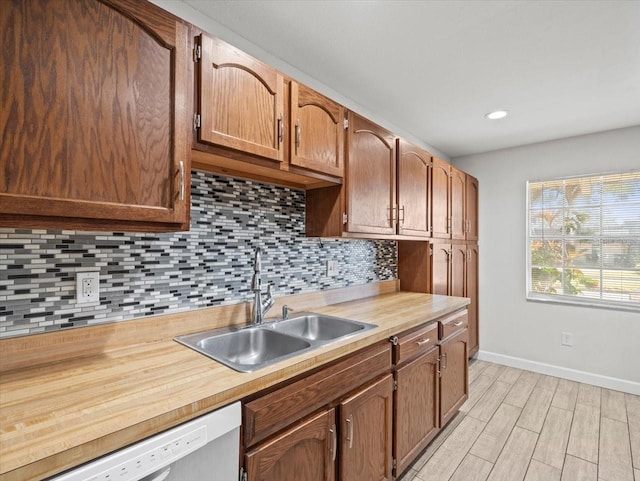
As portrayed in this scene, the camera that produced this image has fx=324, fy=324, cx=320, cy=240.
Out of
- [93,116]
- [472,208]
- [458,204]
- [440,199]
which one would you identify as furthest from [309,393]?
[472,208]

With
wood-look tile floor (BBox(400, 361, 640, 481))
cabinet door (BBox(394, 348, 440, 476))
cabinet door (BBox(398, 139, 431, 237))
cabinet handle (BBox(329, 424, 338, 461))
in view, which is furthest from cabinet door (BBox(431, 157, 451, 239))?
cabinet handle (BBox(329, 424, 338, 461))

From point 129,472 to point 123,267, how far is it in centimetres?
78

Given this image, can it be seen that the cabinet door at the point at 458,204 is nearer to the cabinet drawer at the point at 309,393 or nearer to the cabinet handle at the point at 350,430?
the cabinet drawer at the point at 309,393

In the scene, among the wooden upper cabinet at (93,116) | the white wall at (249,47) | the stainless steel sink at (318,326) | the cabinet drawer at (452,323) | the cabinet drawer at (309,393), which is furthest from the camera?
the cabinet drawer at (452,323)

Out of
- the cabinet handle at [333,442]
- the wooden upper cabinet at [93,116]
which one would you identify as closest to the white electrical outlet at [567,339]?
the cabinet handle at [333,442]

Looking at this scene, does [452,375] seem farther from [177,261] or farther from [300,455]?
[177,261]

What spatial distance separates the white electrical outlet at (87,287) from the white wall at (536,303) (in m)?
3.68

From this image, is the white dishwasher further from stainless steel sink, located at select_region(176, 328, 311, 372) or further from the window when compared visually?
the window

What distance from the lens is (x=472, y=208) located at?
356 cm

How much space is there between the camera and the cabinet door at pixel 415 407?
1.73 meters

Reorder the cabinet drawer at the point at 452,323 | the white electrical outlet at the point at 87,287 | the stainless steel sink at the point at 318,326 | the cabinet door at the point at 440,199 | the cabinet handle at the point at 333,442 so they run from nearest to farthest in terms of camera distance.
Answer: the white electrical outlet at the point at 87,287
the cabinet handle at the point at 333,442
the stainless steel sink at the point at 318,326
the cabinet drawer at the point at 452,323
the cabinet door at the point at 440,199

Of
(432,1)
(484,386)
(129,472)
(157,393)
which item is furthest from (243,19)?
(484,386)

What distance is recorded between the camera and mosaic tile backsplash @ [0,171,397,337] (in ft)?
3.56

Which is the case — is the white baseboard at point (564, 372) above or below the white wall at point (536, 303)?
below
